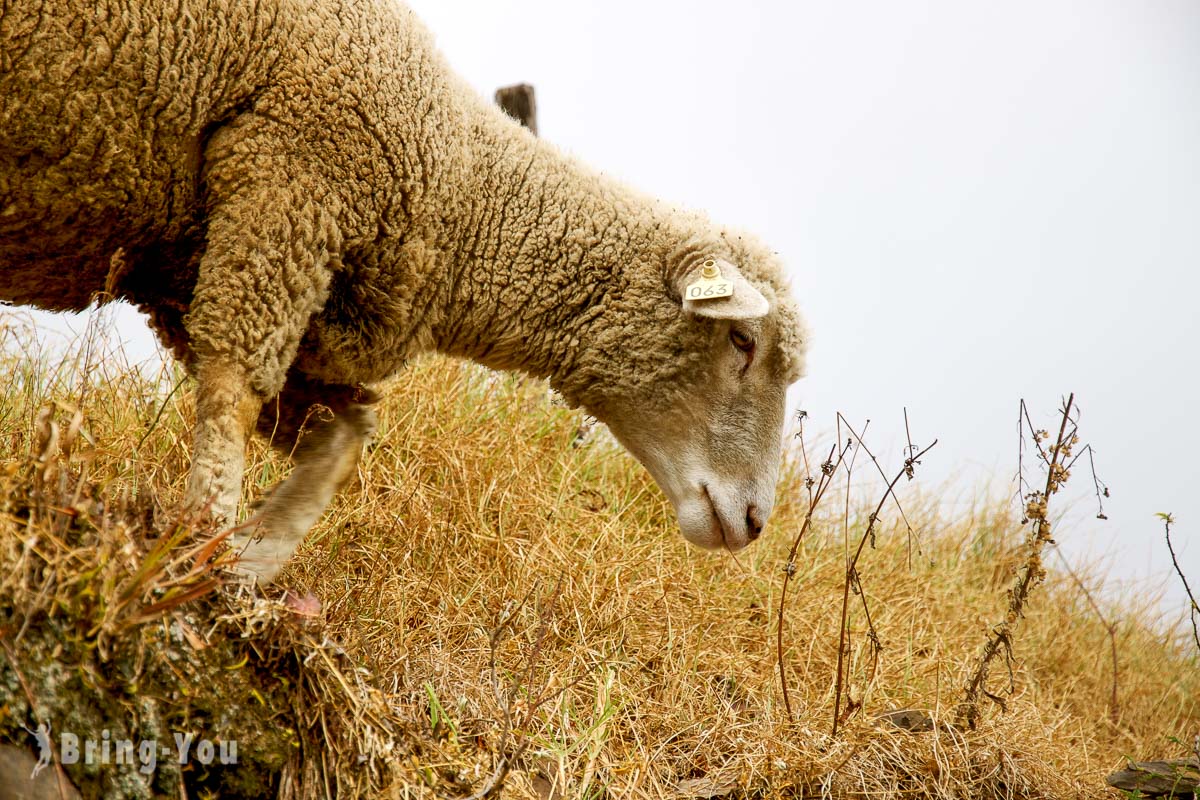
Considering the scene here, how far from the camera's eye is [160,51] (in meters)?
2.97

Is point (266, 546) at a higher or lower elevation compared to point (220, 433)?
lower

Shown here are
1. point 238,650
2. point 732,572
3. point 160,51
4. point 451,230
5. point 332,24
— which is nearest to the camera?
point 238,650

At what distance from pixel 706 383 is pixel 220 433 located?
1592 mm

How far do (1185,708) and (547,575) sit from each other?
14.2 feet

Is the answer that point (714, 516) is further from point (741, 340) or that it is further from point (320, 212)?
point (320, 212)

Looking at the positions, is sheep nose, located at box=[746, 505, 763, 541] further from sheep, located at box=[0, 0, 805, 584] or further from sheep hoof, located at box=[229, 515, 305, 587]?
sheep hoof, located at box=[229, 515, 305, 587]

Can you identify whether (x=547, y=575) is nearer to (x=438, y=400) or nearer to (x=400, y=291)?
(x=438, y=400)

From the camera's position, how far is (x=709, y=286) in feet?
11.4

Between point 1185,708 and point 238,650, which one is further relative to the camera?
point 1185,708

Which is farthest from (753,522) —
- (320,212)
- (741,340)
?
(320,212)

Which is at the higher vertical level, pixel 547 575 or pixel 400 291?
pixel 400 291

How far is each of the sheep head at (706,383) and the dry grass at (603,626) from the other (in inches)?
24.2

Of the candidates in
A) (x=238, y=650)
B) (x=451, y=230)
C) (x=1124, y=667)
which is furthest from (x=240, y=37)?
(x=1124, y=667)

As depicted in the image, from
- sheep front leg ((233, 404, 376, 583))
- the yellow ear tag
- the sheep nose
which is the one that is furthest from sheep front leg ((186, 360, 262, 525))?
the sheep nose
